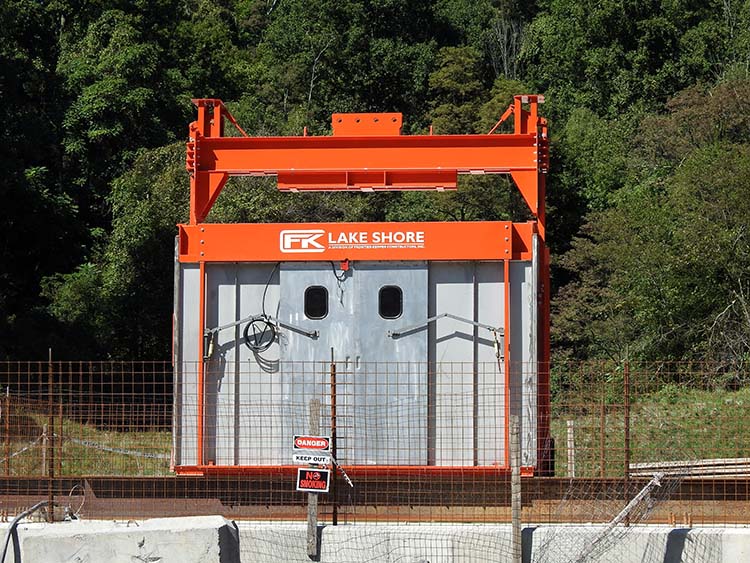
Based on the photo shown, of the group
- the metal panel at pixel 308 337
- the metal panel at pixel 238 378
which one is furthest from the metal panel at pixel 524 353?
the metal panel at pixel 238 378

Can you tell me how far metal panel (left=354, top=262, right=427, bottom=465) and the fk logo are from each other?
481 mm

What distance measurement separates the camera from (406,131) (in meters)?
54.1

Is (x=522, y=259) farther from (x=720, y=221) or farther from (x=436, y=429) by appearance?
(x=720, y=221)

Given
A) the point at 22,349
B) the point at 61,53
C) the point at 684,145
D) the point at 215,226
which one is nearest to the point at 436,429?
the point at 215,226

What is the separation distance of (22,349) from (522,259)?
1899 centimetres

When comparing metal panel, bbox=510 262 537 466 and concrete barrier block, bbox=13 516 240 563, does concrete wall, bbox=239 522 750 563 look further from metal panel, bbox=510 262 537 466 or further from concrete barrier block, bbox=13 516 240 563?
metal panel, bbox=510 262 537 466

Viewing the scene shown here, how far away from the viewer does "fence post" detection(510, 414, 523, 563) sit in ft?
36.1

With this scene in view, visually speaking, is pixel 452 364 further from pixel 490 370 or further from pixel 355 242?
pixel 355 242

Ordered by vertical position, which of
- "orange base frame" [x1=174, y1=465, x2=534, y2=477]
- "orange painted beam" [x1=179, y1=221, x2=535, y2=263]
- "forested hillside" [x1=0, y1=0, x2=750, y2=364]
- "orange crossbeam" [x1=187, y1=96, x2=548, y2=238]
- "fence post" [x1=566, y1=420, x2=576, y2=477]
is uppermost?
"forested hillside" [x1=0, y1=0, x2=750, y2=364]

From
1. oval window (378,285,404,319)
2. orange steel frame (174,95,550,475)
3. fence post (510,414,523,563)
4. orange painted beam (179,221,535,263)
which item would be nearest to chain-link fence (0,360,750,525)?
orange steel frame (174,95,550,475)

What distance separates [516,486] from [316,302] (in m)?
3.46

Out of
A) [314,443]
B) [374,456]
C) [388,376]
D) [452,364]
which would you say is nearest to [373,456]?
[374,456]

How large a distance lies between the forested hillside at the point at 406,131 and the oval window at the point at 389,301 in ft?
58.3

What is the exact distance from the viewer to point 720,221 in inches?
1251
